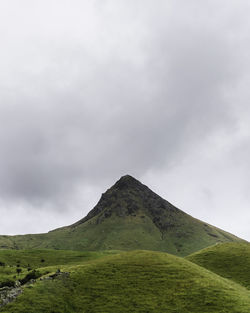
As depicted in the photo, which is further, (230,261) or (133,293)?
(230,261)

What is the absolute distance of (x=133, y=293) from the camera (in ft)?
174

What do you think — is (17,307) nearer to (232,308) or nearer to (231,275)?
(232,308)

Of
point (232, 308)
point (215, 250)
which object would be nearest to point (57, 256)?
point (215, 250)

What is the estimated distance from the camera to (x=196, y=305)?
152ft

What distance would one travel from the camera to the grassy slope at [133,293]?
149 feet

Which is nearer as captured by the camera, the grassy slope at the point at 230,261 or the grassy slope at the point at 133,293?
the grassy slope at the point at 133,293

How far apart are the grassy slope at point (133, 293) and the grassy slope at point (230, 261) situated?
63.9 feet

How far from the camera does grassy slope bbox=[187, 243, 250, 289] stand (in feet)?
253

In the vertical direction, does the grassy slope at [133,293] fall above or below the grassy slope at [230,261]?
below

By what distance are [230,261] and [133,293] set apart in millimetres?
52322

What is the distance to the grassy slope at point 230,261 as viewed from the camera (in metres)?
77.2

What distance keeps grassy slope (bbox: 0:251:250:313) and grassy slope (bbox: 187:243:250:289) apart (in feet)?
63.9

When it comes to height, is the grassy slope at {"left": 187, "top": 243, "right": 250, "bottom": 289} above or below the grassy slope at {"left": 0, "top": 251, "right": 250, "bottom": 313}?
above

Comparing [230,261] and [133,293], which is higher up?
[230,261]
